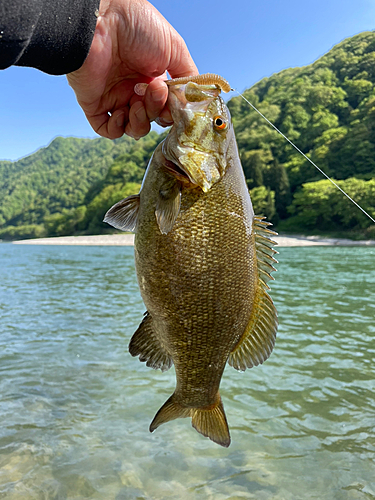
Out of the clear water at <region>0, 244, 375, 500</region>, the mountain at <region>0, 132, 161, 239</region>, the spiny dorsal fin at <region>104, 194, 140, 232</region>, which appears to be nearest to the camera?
the spiny dorsal fin at <region>104, 194, 140, 232</region>

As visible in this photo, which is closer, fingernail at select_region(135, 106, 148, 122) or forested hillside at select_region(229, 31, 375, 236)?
fingernail at select_region(135, 106, 148, 122)

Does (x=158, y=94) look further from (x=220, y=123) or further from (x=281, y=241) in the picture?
(x=281, y=241)

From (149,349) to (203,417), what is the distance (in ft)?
1.94

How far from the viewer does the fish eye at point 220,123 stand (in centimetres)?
211

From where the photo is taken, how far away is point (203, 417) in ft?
8.42

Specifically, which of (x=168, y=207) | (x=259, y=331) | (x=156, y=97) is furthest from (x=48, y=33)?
(x=259, y=331)

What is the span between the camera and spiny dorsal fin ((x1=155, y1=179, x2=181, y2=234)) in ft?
6.66

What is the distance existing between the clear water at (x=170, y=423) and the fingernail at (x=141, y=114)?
14.6ft

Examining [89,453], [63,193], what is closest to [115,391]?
[89,453]

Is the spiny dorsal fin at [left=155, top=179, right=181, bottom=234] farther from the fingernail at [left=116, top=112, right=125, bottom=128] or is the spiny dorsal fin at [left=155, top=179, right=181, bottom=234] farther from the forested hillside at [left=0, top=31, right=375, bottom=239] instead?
the forested hillside at [left=0, top=31, right=375, bottom=239]

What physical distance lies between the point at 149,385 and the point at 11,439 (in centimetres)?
306

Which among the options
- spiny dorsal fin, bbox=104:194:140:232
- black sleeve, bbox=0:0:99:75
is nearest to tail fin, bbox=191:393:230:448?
spiny dorsal fin, bbox=104:194:140:232

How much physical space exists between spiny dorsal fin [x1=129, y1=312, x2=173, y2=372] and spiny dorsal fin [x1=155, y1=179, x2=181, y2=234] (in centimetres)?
74

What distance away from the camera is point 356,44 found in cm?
12325
